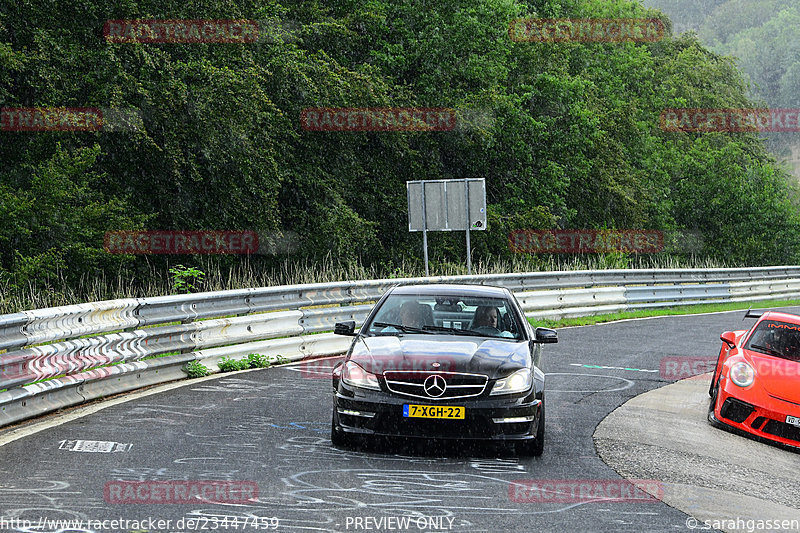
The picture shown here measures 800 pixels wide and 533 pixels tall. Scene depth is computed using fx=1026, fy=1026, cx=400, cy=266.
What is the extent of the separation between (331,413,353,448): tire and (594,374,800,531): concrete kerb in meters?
1.98

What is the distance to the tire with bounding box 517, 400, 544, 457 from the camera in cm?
781

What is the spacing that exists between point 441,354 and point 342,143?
28795 mm

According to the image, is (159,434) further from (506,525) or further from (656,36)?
(656,36)

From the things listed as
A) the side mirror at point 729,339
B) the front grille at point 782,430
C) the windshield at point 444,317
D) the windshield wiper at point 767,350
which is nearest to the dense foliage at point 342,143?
the windshield at point 444,317

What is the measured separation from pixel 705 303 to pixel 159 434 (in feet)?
77.8

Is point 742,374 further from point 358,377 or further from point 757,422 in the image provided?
point 358,377

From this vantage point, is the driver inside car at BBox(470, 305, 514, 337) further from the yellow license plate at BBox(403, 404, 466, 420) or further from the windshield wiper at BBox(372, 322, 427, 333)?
the yellow license plate at BBox(403, 404, 466, 420)

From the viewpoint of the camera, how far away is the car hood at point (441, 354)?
7.83 meters

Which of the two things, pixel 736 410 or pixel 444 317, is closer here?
pixel 444 317

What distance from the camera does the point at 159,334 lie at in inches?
442
